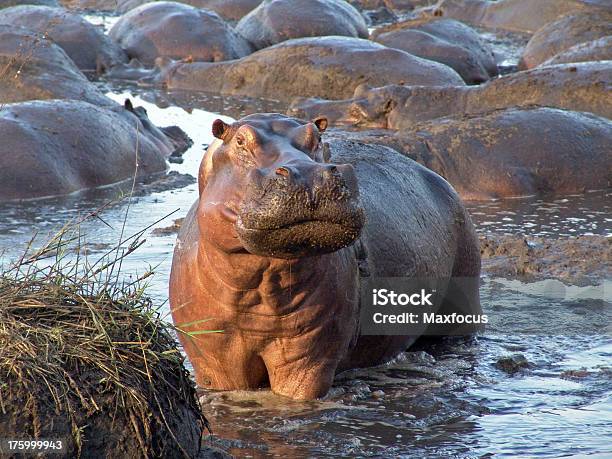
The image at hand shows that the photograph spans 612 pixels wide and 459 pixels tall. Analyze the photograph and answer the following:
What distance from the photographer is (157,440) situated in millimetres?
3951

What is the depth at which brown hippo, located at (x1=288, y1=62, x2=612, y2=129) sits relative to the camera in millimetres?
11781

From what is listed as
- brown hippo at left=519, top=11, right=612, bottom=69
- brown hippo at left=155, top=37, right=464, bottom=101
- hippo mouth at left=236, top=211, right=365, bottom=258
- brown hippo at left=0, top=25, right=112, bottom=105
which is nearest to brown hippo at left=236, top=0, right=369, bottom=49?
brown hippo at left=155, top=37, right=464, bottom=101

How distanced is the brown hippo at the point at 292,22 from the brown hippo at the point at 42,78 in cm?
519

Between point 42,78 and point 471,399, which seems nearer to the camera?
point 471,399

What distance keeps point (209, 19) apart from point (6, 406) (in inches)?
529

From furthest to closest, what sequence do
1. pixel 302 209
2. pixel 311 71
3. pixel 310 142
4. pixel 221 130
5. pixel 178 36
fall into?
1. pixel 178 36
2. pixel 311 71
3. pixel 221 130
4. pixel 310 142
5. pixel 302 209

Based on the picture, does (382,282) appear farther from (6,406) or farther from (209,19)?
(209,19)

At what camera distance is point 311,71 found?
48.0 feet

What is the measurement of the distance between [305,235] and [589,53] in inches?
392

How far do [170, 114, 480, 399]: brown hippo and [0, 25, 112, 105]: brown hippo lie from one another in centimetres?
614

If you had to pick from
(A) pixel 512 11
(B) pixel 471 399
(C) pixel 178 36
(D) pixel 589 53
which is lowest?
(B) pixel 471 399

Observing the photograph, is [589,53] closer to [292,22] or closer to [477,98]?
[477,98]

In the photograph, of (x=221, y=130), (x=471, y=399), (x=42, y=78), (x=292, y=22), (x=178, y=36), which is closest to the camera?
(x=221, y=130)

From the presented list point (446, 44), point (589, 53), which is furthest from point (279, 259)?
point (446, 44)
